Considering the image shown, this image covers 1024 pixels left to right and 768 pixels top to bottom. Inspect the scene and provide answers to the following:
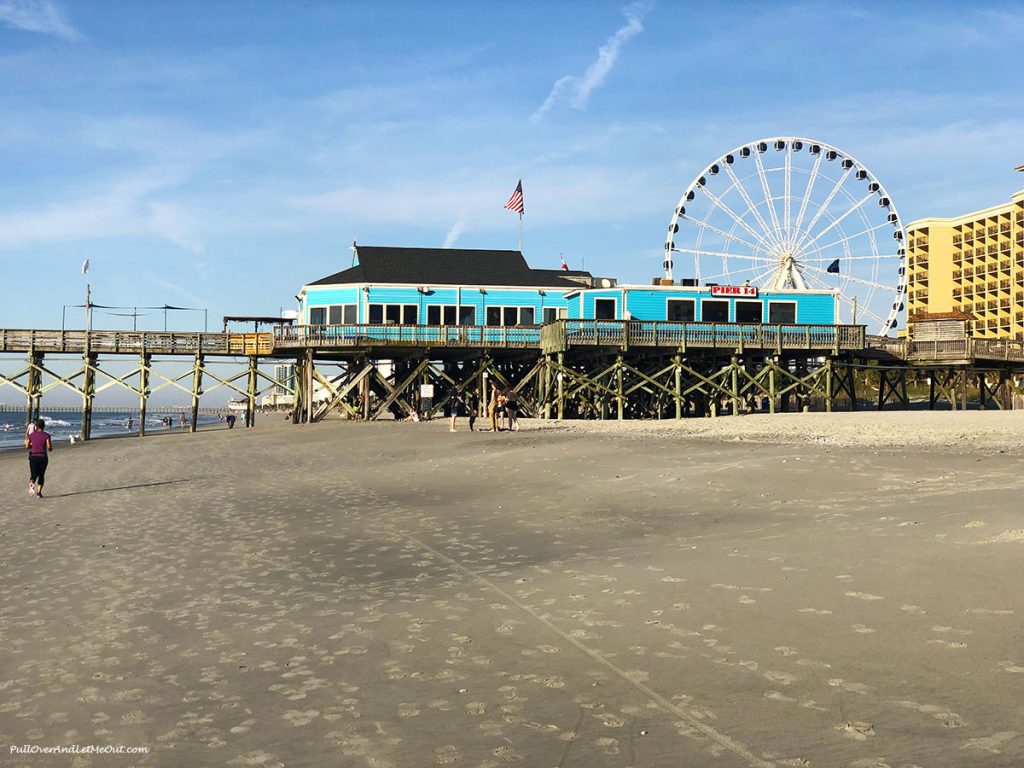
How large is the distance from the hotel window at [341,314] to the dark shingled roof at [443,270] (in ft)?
4.04

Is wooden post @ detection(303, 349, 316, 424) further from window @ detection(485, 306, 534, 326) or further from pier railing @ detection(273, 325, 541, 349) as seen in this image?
window @ detection(485, 306, 534, 326)

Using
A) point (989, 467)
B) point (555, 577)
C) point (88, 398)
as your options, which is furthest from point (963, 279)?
point (555, 577)

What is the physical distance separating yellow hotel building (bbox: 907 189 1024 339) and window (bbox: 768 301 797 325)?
64000 mm

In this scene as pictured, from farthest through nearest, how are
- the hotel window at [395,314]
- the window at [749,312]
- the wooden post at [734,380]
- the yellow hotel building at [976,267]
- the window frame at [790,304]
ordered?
the yellow hotel building at [976,267] < the hotel window at [395,314] < the window frame at [790,304] < the window at [749,312] < the wooden post at [734,380]

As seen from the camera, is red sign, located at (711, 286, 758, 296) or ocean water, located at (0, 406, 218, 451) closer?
red sign, located at (711, 286, 758, 296)

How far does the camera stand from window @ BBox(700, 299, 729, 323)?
42.7 meters

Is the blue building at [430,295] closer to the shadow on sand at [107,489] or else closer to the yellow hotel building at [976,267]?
the shadow on sand at [107,489]

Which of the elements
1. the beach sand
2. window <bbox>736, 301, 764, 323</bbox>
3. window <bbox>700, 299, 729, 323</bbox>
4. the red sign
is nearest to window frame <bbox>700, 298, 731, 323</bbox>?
window <bbox>700, 299, 729, 323</bbox>

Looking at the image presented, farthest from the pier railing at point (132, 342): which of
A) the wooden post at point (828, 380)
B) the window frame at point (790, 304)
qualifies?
the wooden post at point (828, 380)

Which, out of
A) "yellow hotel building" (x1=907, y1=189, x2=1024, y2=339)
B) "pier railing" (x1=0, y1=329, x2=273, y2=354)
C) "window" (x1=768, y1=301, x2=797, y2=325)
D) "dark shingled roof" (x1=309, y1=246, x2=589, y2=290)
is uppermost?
"yellow hotel building" (x1=907, y1=189, x2=1024, y2=339)

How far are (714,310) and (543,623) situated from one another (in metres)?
36.8

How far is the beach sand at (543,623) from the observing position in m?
5.13

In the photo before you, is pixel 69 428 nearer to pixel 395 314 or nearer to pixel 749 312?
pixel 395 314

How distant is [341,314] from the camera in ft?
145
